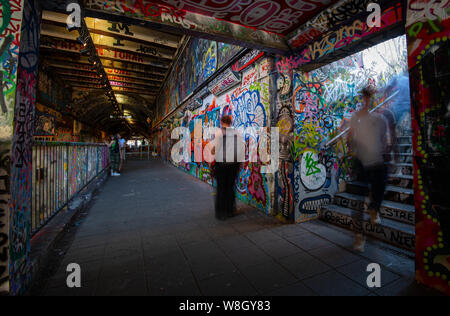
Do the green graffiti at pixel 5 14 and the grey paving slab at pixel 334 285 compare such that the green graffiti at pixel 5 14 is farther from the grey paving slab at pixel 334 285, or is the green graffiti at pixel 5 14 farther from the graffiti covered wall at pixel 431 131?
the graffiti covered wall at pixel 431 131

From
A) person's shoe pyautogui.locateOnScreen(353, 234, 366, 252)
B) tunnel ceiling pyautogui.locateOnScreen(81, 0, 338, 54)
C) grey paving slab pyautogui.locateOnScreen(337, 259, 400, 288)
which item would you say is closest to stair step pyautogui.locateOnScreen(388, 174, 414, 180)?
person's shoe pyautogui.locateOnScreen(353, 234, 366, 252)

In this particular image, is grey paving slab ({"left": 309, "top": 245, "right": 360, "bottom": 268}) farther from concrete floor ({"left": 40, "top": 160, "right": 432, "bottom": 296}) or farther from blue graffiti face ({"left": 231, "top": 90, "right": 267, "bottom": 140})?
blue graffiti face ({"left": 231, "top": 90, "right": 267, "bottom": 140})

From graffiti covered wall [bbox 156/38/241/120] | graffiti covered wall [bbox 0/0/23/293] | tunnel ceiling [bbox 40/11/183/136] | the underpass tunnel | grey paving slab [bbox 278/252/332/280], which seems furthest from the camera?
tunnel ceiling [bbox 40/11/183/136]

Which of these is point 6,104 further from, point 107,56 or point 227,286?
point 107,56

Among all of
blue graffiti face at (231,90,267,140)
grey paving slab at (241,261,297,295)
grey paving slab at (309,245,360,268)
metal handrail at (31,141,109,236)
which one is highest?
blue graffiti face at (231,90,267,140)

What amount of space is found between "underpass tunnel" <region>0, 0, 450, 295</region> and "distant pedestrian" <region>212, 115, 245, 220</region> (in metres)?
0.41

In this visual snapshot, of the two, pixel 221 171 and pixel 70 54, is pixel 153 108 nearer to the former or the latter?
pixel 70 54

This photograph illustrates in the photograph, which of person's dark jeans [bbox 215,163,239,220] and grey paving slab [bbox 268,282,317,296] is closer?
grey paving slab [bbox 268,282,317,296]

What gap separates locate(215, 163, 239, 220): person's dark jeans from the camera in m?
4.22

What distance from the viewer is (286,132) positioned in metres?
4.07

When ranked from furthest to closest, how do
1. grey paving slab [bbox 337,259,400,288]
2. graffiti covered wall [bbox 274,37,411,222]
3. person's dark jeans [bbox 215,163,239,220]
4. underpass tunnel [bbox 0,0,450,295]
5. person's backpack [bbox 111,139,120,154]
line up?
person's backpack [bbox 111,139,120,154], person's dark jeans [bbox 215,163,239,220], graffiti covered wall [bbox 274,37,411,222], grey paving slab [bbox 337,259,400,288], underpass tunnel [bbox 0,0,450,295]

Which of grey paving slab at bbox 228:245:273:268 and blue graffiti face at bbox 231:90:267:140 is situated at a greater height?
blue graffiti face at bbox 231:90:267:140

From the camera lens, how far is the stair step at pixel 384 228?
282 centimetres
